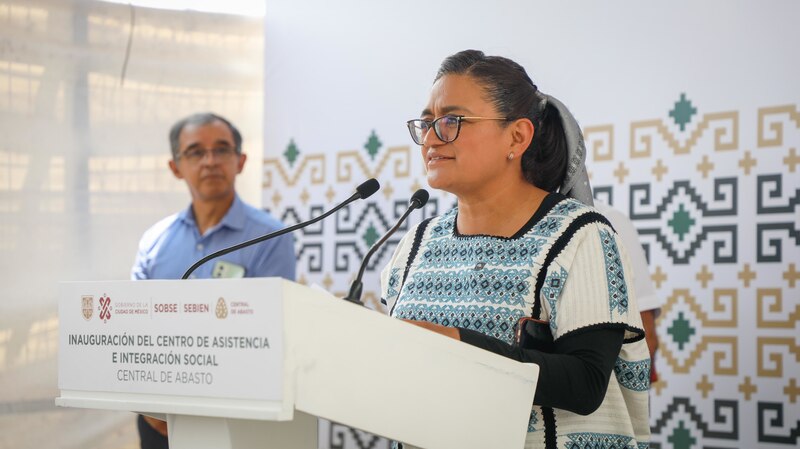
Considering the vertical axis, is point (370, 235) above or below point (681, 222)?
below

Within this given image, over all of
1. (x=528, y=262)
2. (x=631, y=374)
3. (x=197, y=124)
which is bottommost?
(x=631, y=374)

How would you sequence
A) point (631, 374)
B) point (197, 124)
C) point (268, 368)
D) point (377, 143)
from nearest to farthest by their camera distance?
point (268, 368) < point (631, 374) < point (197, 124) < point (377, 143)

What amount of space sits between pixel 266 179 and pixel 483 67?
9.36ft

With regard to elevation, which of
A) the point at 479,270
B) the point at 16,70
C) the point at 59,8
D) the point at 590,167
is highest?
the point at 59,8

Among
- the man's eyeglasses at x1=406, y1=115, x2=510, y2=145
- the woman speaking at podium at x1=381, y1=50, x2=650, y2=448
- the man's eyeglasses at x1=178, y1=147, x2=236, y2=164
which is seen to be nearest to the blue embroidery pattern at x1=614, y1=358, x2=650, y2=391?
the woman speaking at podium at x1=381, y1=50, x2=650, y2=448

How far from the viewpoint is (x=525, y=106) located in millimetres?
2270

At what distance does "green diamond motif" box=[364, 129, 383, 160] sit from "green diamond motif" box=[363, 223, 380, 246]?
0.34m

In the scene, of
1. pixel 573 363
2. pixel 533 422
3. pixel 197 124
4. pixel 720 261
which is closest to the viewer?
pixel 573 363

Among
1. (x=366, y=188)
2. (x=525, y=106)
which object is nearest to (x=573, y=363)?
(x=366, y=188)

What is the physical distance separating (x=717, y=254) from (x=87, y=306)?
259cm

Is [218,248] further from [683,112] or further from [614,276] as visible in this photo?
[614,276]

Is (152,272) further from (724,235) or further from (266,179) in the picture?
(724,235)

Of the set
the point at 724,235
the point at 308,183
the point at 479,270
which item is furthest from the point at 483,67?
the point at 308,183

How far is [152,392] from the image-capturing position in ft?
5.00
